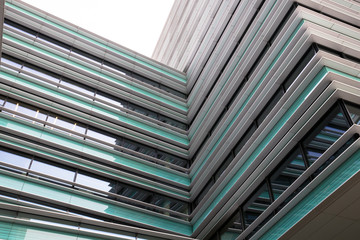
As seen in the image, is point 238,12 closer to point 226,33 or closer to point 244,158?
point 226,33

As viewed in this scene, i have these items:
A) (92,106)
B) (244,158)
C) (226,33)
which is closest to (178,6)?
(226,33)

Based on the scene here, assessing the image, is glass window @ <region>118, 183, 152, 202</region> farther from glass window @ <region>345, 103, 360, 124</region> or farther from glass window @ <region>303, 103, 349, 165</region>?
glass window @ <region>345, 103, 360, 124</region>

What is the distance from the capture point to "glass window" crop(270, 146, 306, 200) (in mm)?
13031

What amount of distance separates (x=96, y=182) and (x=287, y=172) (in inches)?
357

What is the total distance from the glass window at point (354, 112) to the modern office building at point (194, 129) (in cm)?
8

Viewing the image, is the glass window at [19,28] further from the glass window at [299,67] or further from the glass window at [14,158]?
the glass window at [299,67]

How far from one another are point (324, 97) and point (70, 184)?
37.0 ft

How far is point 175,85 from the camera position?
87.2 feet

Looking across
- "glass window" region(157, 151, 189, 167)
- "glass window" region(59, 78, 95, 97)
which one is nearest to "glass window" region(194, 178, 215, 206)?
"glass window" region(157, 151, 189, 167)

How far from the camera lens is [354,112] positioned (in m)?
11.9

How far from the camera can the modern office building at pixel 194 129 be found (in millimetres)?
12414

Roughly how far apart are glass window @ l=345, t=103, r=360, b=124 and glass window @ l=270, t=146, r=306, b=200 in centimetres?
222

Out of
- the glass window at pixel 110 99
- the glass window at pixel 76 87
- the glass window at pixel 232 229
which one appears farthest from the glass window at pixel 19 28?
the glass window at pixel 232 229

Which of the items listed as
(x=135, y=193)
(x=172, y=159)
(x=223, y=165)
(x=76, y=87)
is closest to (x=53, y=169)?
(x=135, y=193)
